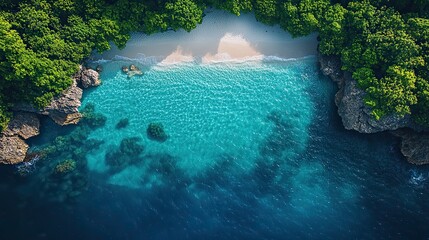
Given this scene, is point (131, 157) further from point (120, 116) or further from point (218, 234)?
point (218, 234)

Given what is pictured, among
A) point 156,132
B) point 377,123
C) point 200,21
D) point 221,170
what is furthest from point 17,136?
point 377,123

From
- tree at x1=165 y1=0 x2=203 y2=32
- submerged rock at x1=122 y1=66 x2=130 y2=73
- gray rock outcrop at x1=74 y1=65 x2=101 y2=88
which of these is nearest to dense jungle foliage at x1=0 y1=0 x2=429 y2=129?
tree at x1=165 y1=0 x2=203 y2=32

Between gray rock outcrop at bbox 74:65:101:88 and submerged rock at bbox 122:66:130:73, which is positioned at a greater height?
submerged rock at bbox 122:66:130:73

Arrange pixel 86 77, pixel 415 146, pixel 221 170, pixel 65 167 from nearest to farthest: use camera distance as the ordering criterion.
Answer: pixel 415 146 < pixel 65 167 < pixel 221 170 < pixel 86 77

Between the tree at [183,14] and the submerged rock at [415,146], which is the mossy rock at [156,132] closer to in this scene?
the tree at [183,14]

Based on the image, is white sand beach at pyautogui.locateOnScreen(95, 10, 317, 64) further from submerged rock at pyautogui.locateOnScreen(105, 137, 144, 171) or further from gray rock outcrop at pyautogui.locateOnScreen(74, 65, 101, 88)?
submerged rock at pyautogui.locateOnScreen(105, 137, 144, 171)

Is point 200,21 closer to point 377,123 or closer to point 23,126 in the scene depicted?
point 377,123
